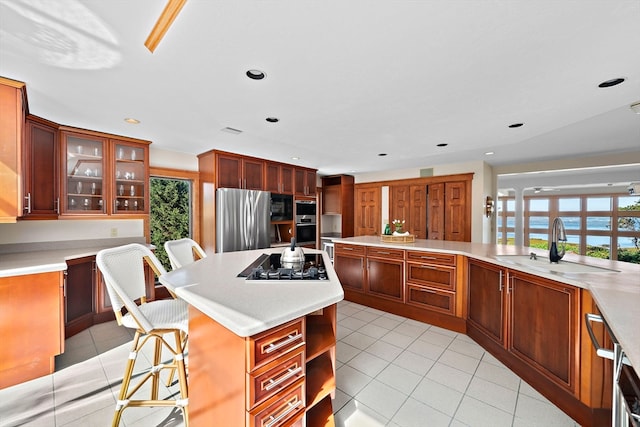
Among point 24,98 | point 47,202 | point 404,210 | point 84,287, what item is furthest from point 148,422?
point 404,210

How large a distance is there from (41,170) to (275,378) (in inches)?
131

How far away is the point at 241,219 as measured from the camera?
3.94 meters

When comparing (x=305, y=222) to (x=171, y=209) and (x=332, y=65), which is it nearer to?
(x=171, y=209)

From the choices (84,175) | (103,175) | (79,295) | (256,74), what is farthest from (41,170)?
(256,74)

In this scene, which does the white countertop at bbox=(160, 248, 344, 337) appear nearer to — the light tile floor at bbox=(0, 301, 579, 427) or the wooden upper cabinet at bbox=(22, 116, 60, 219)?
the light tile floor at bbox=(0, 301, 579, 427)

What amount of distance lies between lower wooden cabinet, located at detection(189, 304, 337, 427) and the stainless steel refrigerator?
261cm

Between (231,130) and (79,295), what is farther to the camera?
(231,130)

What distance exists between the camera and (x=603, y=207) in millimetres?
7793

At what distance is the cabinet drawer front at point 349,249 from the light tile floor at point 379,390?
1295 millimetres

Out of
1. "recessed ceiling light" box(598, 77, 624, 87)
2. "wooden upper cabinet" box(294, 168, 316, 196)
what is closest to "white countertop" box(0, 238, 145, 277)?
"wooden upper cabinet" box(294, 168, 316, 196)

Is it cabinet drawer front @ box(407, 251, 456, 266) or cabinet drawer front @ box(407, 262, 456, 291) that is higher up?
cabinet drawer front @ box(407, 251, 456, 266)

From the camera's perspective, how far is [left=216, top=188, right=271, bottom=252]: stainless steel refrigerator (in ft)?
12.3

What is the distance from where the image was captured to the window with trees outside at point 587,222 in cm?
732

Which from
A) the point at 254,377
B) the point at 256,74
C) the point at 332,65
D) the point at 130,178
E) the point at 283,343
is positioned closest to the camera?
the point at 254,377
